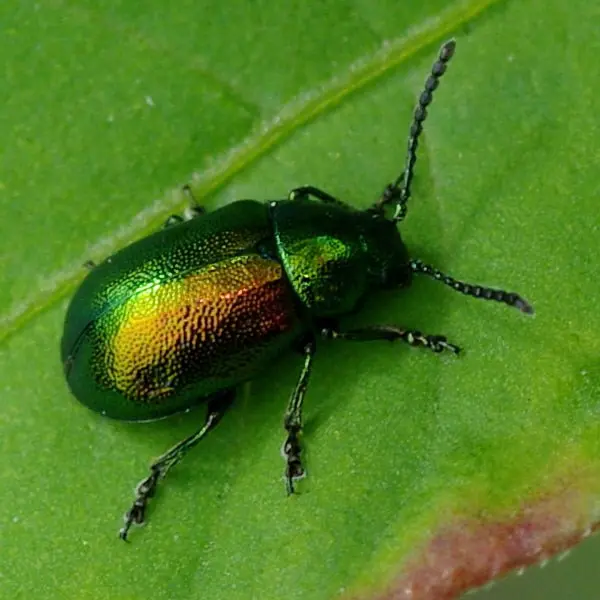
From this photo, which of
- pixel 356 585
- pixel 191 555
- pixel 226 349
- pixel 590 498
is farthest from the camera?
pixel 226 349

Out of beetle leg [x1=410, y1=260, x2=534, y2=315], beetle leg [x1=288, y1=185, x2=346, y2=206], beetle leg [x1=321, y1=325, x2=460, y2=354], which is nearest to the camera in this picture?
beetle leg [x1=410, y1=260, x2=534, y2=315]

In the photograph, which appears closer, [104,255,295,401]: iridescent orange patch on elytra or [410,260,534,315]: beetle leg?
[410,260,534,315]: beetle leg

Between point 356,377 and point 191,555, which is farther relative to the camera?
point 356,377

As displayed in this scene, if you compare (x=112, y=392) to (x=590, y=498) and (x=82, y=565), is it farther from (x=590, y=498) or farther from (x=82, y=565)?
(x=590, y=498)

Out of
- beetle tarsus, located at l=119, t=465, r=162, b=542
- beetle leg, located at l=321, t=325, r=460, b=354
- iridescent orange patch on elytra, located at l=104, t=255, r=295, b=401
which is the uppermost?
iridescent orange patch on elytra, located at l=104, t=255, r=295, b=401

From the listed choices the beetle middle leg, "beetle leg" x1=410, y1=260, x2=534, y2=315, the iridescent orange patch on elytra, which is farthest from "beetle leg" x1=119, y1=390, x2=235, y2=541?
"beetle leg" x1=410, y1=260, x2=534, y2=315

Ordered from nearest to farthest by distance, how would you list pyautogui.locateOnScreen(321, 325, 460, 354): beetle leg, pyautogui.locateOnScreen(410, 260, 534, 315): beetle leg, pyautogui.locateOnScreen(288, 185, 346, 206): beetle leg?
pyautogui.locateOnScreen(410, 260, 534, 315): beetle leg
pyautogui.locateOnScreen(321, 325, 460, 354): beetle leg
pyautogui.locateOnScreen(288, 185, 346, 206): beetle leg

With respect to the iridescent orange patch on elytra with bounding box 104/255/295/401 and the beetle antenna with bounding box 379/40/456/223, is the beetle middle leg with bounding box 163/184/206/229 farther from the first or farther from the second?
the beetle antenna with bounding box 379/40/456/223

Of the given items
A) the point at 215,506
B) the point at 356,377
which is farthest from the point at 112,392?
the point at 356,377
